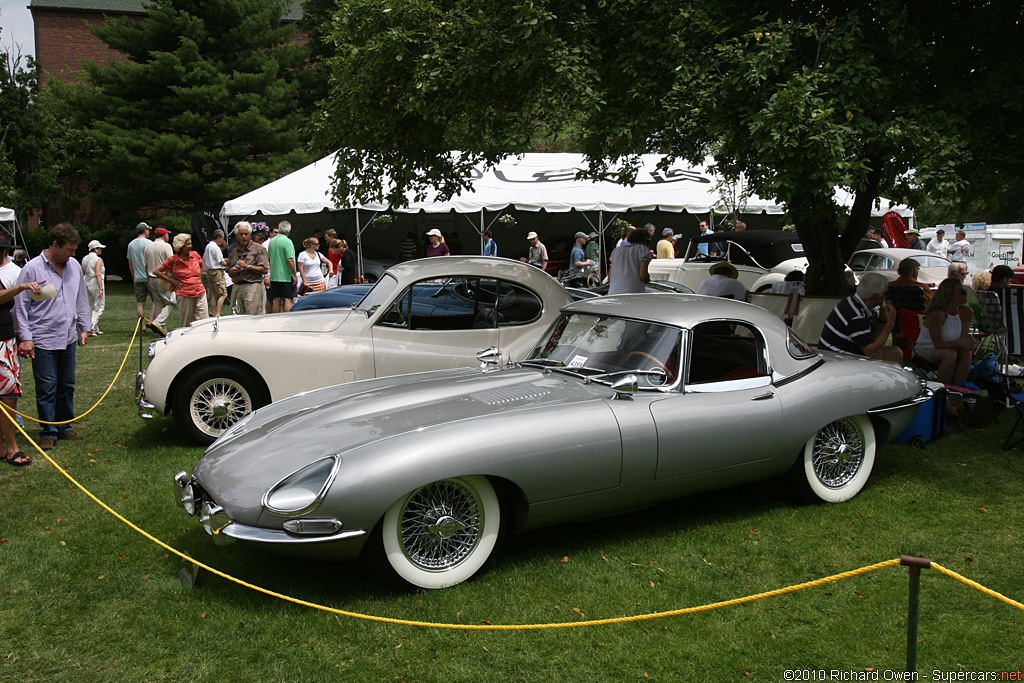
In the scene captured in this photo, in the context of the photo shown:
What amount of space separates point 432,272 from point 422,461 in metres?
3.58

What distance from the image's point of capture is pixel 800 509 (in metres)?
5.37

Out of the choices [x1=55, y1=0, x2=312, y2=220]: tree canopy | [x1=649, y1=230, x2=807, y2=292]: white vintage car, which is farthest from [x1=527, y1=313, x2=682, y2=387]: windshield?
[x1=55, y1=0, x2=312, y2=220]: tree canopy

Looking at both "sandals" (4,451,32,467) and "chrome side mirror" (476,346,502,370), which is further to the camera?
"sandals" (4,451,32,467)

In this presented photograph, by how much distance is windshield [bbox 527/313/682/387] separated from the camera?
16.3 feet

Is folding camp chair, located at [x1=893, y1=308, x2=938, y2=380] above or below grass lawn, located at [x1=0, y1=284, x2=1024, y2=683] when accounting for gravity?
above

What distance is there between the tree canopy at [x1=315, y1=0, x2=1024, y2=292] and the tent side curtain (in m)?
10.1

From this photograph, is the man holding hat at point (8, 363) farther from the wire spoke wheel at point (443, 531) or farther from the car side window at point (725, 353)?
the car side window at point (725, 353)

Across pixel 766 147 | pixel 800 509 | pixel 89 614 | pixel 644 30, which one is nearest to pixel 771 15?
pixel 644 30

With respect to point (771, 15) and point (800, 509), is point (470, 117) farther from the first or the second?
point (800, 509)

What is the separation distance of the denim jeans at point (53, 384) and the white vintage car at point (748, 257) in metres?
12.3

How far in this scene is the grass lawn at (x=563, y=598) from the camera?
3.46 m

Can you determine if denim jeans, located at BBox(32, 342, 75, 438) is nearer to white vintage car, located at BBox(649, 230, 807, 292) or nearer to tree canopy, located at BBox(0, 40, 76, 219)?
white vintage car, located at BBox(649, 230, 807, 292)

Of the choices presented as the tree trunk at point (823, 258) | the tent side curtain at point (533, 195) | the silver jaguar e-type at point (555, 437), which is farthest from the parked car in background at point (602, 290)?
the tent side curtain at point (533, 195)

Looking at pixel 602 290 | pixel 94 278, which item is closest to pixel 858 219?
pixel 602 290
